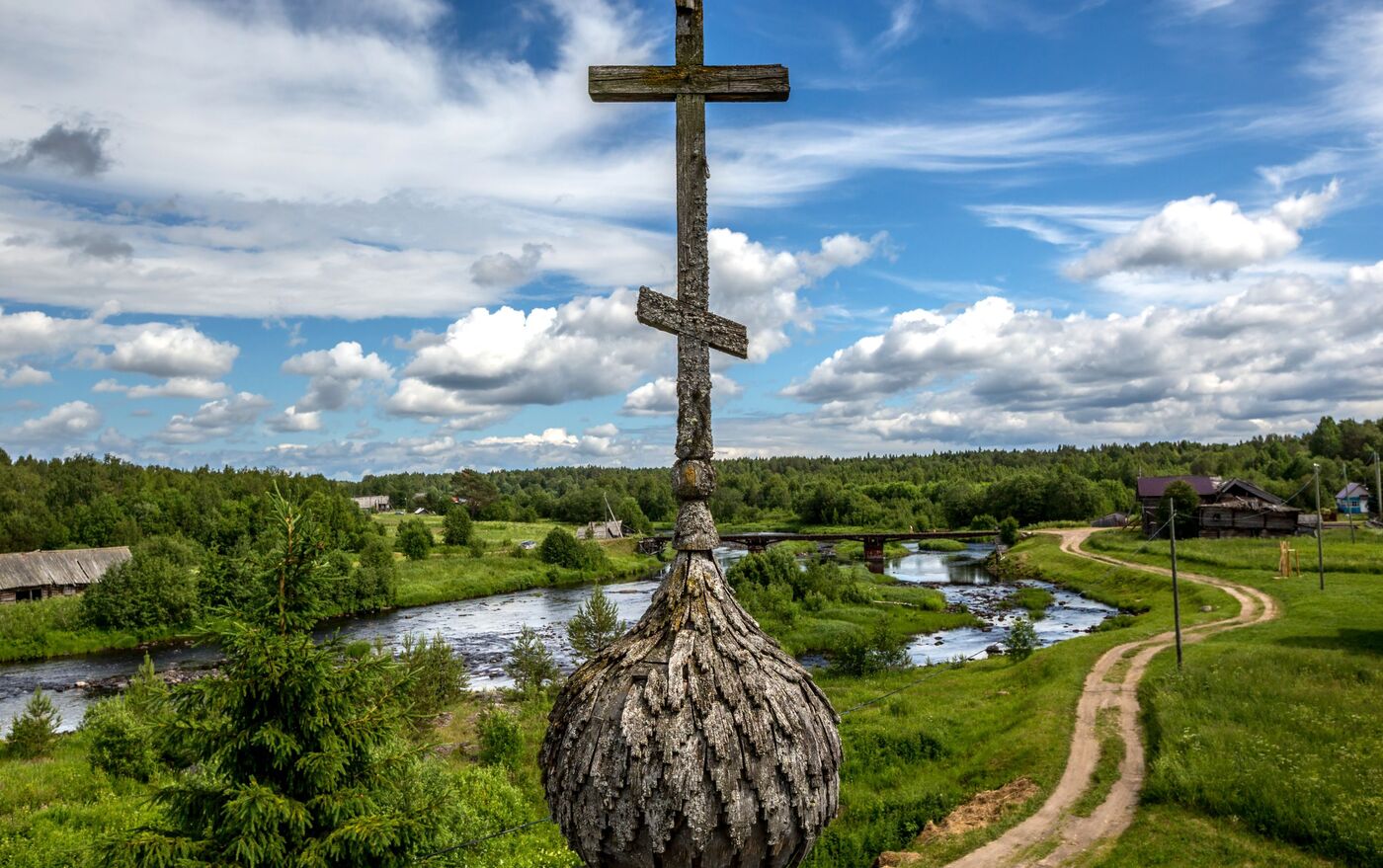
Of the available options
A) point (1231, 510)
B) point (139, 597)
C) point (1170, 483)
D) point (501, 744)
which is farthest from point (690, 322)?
point (1170, 483)

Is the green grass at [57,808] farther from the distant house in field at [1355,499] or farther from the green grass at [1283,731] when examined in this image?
the distant house in field at [1355,499]

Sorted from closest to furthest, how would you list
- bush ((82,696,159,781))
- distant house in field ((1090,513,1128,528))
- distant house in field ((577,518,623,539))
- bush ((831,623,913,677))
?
bush ((82,696,159,781))
bush ((831,623,913,677))
distant house in field ((1090,513,1128,528))
distant house in field ((577,518,623,539))

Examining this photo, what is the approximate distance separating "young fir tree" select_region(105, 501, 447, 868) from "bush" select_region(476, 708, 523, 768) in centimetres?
1644

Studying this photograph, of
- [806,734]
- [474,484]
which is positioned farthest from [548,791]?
[474,484]

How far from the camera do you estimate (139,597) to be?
5262cm

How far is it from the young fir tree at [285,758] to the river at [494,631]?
25.5 meters

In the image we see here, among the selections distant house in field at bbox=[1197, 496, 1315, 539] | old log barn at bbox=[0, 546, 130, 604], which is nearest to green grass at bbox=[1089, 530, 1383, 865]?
distant house in field at bbox=[1197, 496, 1315, 539]

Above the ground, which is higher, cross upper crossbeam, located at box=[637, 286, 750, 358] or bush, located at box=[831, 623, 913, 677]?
cross upper crossbeam, located at box=[637, 286, 750, 358]

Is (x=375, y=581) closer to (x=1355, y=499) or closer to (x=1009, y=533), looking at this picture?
(x=1009, y=533)

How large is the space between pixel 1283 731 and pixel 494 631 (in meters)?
41.4

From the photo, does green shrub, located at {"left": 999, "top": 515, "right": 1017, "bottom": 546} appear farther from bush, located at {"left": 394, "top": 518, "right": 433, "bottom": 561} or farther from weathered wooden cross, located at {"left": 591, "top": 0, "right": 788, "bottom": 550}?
weathered wooden cross, located at {"left": 591, "top": 0, "right": 788, "bottom": 550}

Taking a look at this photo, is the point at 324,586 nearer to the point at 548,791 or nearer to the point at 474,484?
the point at 548,791

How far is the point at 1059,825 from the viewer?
18.6 meters

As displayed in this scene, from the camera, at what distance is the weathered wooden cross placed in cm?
547
